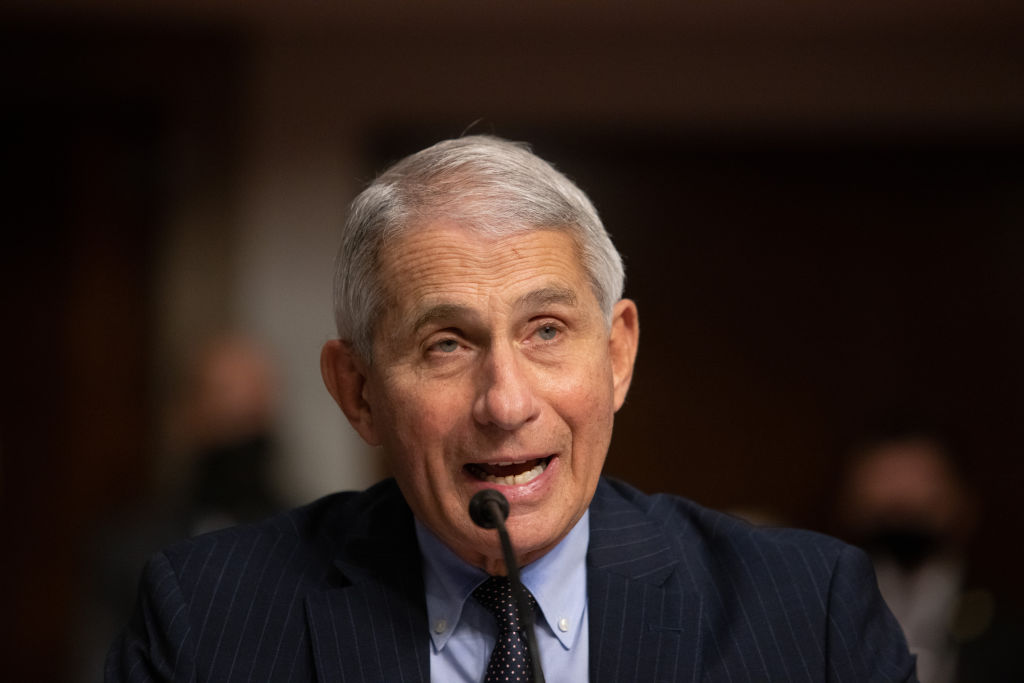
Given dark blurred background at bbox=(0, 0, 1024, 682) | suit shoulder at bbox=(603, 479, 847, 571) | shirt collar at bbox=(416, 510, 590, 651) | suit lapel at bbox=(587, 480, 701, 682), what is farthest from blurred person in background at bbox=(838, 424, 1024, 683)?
shirt collar at bbox=(416, 510, 590, 651)

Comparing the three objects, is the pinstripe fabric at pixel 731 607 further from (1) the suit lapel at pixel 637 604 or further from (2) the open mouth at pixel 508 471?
(2) the open mouth at pixel 508 471

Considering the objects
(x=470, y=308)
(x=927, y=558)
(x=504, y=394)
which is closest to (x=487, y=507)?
(x=504, y=394)

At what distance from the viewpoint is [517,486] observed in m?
1.50

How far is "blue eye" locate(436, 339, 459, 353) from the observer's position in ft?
4.96

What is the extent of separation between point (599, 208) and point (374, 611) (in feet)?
10.2

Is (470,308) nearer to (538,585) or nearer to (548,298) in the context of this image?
(548,298)

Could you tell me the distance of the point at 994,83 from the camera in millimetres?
4645

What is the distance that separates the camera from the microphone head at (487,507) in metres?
1.37

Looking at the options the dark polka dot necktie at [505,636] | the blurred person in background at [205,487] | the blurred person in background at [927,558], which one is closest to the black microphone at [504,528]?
the dark polka dot necktie at [505,636]

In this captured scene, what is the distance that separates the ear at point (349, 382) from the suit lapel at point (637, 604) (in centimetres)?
37

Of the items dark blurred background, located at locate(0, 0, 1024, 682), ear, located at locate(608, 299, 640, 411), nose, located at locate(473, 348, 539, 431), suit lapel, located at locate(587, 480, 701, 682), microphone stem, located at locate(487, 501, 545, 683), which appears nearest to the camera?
microphone stem, located at locate(487, 501, 545, 683)

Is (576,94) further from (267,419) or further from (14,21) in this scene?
(14,21)

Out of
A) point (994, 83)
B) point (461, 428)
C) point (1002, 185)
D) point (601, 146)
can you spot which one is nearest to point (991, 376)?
point (1002, 185)

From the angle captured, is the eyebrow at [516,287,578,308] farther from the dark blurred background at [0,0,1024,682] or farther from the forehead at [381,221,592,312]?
the dark blurred background at [0,0,1024,682]
